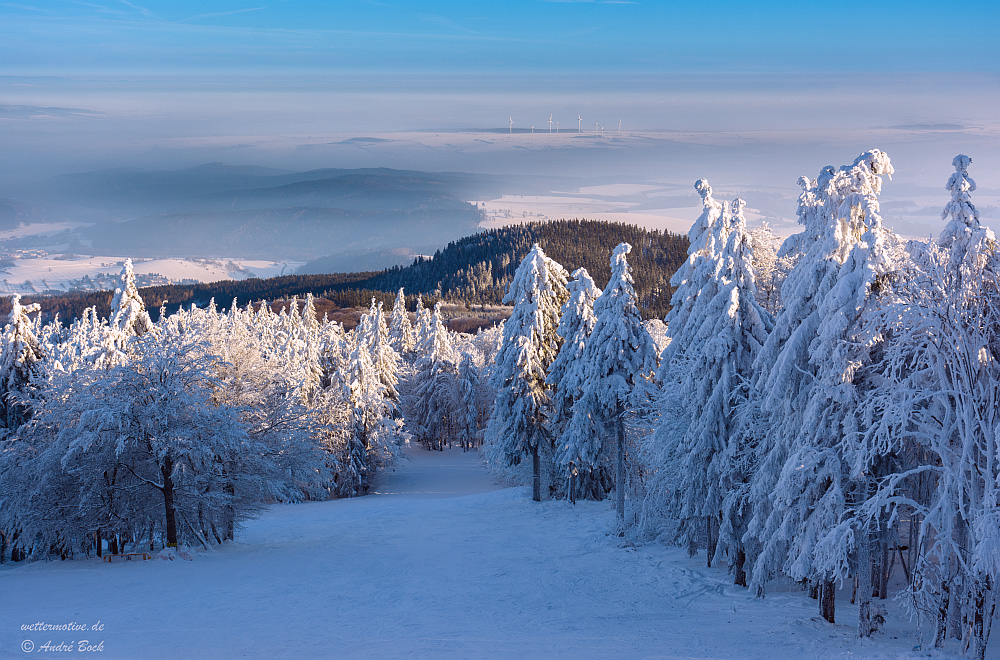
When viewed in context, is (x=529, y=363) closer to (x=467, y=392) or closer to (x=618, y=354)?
(x=618, y=354)

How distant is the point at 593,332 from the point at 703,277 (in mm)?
7969

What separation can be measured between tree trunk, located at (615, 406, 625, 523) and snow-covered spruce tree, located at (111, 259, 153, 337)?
2723 cm

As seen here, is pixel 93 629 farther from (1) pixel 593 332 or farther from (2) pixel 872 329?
(1) pixel 593 332

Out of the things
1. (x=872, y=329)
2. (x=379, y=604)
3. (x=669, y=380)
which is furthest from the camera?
(x=669, y=380)

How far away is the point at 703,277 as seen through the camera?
75.0 feet

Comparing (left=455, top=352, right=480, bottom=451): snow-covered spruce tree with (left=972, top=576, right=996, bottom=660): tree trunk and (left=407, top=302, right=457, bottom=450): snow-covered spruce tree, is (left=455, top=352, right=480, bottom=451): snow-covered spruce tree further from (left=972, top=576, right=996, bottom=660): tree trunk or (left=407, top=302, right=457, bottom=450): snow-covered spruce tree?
(left=972, top=576, right=996, bottom=660): tree trunk

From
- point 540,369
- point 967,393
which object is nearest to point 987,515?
point 967,393

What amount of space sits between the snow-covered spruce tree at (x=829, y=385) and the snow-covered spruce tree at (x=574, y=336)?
15174 millimetres

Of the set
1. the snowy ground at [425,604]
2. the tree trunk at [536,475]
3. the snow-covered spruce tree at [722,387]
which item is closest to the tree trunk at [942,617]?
the snowy ground at [425,604]

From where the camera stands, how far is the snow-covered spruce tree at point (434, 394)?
7388 centimetres

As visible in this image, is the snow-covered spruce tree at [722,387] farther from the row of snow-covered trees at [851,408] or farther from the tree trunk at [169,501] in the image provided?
the tree trunk at [169,501]

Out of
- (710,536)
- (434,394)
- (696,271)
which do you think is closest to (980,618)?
(710,536)

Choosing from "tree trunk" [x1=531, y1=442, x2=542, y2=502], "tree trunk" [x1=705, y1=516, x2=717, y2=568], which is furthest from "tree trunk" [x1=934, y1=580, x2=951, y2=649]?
"tree trunk" [x1=531, y1=442, x2=542, y2=502]

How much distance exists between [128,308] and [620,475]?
30.1 meters
